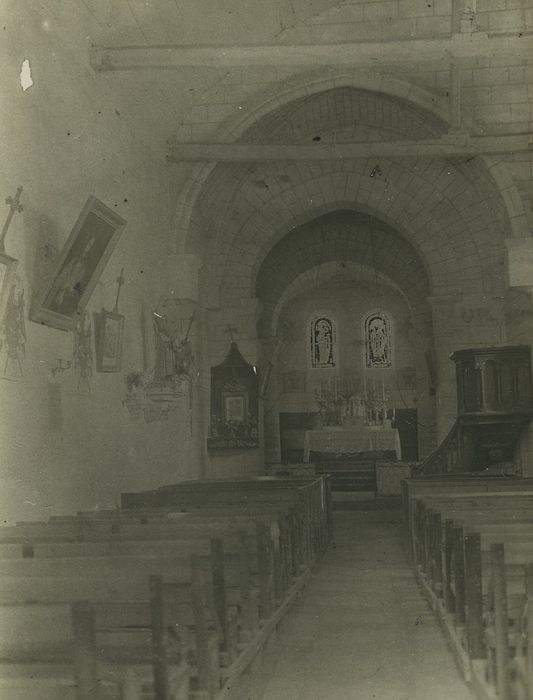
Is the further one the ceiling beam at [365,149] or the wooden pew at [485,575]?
the ceiling beam at [365,149]

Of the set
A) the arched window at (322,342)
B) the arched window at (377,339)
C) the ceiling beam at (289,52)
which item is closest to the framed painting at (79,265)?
the ceiling beam at (289,52)

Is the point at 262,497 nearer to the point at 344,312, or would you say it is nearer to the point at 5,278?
the point at 5,278

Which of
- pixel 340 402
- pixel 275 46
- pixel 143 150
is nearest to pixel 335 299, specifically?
pixel 340 402

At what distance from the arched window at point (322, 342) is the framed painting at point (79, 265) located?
16.9 m

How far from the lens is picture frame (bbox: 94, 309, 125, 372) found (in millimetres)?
8328

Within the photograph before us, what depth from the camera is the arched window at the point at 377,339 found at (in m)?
24.1

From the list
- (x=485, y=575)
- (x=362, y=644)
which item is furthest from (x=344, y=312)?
(x=485, y=575)

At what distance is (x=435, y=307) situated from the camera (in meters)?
14.1

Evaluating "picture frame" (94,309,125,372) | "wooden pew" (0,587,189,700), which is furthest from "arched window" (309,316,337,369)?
"wooden pew" (0,587,189,700)

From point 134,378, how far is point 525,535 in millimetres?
5657

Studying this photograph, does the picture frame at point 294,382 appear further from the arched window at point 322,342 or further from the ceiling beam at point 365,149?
the ceiling beam at point 365,149

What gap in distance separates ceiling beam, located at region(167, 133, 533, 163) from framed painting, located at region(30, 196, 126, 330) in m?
3.62

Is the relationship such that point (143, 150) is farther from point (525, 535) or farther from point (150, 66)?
point (525, 535)

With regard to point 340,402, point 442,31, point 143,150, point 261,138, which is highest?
point 442,31
